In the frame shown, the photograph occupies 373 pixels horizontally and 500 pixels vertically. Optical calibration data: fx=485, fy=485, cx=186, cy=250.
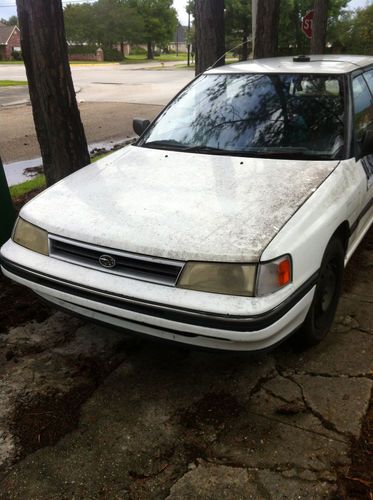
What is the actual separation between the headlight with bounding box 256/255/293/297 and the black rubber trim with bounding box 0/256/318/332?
9cm

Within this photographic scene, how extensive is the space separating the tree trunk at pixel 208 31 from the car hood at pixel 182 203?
14.9ft

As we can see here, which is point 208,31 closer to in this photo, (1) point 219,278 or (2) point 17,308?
(2) point 17,308

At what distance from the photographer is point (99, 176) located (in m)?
3.24

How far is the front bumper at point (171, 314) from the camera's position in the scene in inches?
87.8

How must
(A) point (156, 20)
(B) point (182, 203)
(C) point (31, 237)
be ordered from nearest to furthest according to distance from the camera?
(B) point (182, 203)
(C) point (31, 237)
(A) point (156, 20)

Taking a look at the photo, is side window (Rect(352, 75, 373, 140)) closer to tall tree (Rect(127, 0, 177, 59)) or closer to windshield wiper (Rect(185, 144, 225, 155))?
windshield wiper (Rect(185, 144, 225, 155))

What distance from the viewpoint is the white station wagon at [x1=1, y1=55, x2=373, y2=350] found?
2301mm

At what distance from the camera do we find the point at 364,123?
12.0 ft

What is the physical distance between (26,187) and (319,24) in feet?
31.6

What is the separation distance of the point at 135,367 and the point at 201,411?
1.86 ft

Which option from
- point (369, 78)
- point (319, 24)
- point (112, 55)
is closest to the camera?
point (369, 78)

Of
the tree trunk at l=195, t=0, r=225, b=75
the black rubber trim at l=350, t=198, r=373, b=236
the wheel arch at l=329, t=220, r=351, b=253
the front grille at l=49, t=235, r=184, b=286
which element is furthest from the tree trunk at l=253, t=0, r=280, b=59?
the front grille at l=49, t=235, r=184, b=286

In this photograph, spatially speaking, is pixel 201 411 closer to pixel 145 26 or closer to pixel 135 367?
pixel 135 367

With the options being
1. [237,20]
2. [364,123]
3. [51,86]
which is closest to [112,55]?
[237,20]
